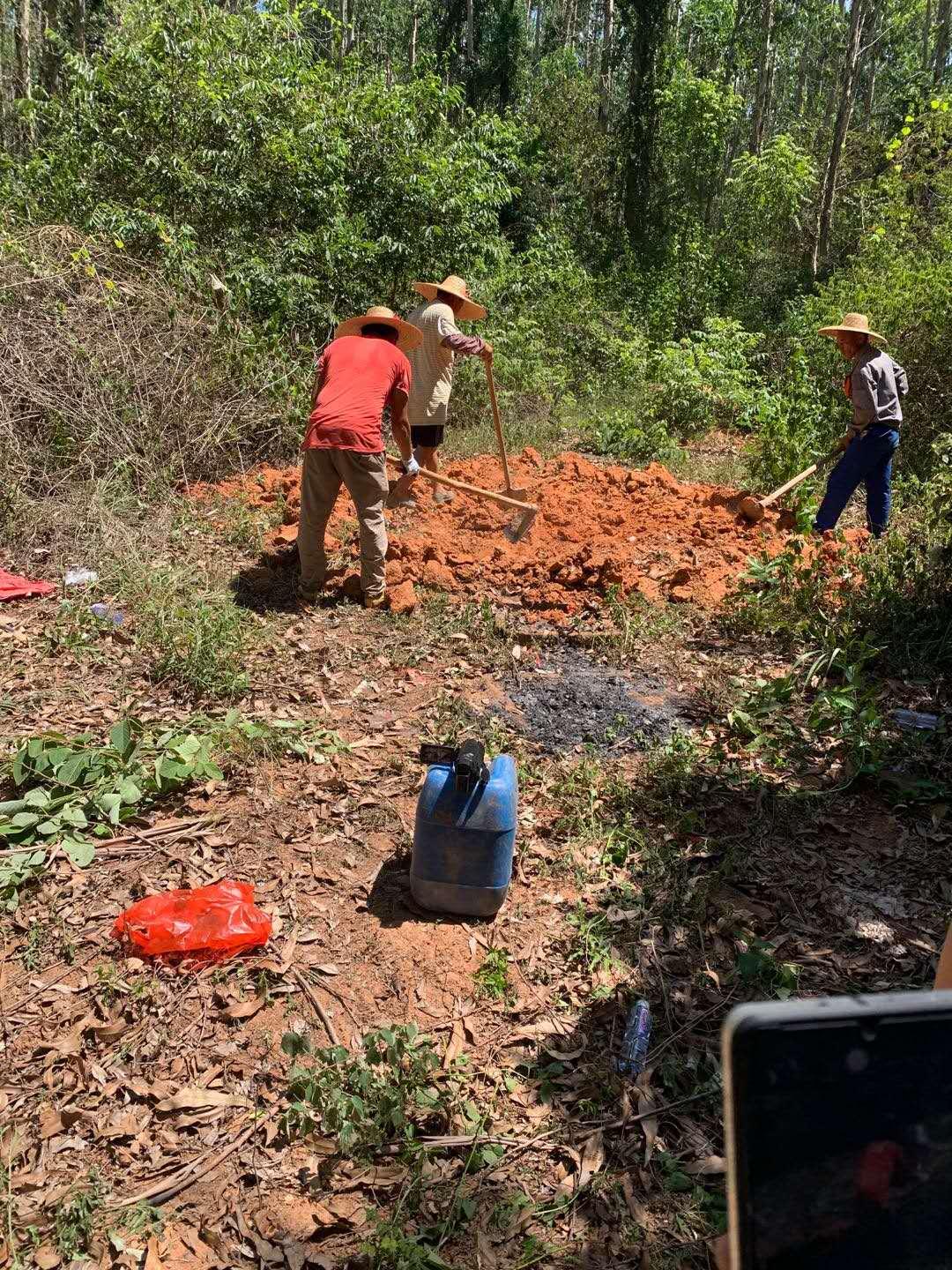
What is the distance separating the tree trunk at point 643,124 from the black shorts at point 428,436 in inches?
610

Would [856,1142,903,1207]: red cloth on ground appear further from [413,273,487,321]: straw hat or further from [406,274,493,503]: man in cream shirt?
[413,273,487,321]: straw hat

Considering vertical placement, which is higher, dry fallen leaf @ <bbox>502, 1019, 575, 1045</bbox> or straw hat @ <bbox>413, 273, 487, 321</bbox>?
straw hat @ <bbox>413, 273, 487, 321</bbox>

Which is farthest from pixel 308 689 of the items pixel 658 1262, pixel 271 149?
pixel 271 149

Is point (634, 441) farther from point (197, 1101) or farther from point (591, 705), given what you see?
point (197, 1101)

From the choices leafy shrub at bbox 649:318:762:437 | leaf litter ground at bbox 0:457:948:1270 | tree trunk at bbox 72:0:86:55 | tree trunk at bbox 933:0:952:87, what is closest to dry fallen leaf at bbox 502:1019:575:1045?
leaf litter ground at bbox 0:457:948:1270

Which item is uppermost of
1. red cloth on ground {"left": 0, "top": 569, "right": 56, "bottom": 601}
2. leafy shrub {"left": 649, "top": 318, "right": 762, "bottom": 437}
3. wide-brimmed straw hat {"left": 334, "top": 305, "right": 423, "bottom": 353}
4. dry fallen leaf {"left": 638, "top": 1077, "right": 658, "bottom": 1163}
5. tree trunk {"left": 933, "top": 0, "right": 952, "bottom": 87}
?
tree trunk {"left": 933, "top": 0, "right": 952, "bottom": 87}

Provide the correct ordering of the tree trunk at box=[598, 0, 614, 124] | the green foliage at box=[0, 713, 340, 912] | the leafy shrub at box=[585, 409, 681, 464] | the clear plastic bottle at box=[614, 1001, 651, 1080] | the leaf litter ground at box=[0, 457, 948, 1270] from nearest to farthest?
the leaf litter ground at box=[0, 457, 948, 1270]
the clear plastic bottle at box=[614, 1001, 651, 1080]
the green foliage at box=[0, 713, 340, 912]
the leafy shrub at box=[585, 409, 681, 464]
the tree trunk at box=[598, 0, 614, 124]

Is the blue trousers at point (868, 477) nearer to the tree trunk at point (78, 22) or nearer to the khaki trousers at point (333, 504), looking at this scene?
the khaki trousers at point (333, 504)

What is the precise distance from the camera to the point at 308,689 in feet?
15.1

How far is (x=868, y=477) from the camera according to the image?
6.64 meters

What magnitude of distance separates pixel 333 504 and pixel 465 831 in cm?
295

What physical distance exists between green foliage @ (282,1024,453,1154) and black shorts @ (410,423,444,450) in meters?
5.37

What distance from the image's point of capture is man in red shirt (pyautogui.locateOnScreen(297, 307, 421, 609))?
5.23m

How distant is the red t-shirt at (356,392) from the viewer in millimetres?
5199
